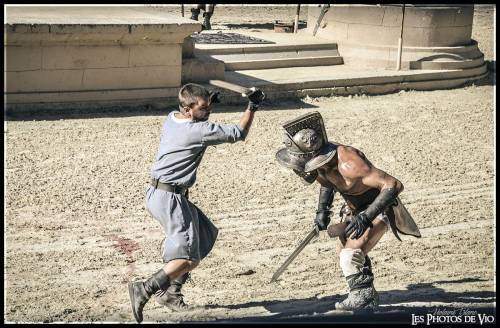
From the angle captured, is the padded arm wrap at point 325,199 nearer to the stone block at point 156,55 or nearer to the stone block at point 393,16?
the stone block at point 156,55

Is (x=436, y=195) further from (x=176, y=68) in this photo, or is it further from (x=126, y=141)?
(x=176, y=68)

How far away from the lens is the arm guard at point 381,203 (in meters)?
5.68

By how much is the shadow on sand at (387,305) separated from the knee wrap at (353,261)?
29cm

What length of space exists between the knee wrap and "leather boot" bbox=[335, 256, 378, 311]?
0.03m

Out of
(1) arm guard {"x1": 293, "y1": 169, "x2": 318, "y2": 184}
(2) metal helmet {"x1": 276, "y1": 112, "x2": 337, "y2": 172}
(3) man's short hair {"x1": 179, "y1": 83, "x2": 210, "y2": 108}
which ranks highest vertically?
(3) man's short hair {"x1": 179, "y1": 83, "x2": 210, "y2": 108}

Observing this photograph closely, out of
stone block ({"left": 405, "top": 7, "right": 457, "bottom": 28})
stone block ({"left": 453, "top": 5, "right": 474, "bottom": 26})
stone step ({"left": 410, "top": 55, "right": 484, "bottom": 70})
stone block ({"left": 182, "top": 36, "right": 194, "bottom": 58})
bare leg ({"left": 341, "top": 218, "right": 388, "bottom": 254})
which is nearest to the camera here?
bare leg ({"left": 341, "top": 218, "right": 388, "bottom": 254})

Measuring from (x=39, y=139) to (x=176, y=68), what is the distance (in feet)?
8.92

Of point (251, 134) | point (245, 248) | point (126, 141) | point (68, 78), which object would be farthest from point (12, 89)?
point (245, 248)

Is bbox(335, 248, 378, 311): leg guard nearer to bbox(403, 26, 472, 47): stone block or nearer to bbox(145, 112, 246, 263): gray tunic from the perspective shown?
bbox(145, 112, 246, 263): gray tunic

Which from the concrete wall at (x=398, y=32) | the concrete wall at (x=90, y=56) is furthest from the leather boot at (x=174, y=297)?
the concrete wall at (x=398, y=32)

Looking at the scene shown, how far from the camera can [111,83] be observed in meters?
11.9

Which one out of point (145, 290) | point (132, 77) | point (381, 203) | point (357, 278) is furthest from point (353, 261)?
point (132, 77)

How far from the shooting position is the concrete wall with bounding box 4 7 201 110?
1127 cm

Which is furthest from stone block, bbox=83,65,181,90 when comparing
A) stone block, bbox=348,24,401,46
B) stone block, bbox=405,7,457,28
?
stone block, bbox=405,7,457,28
